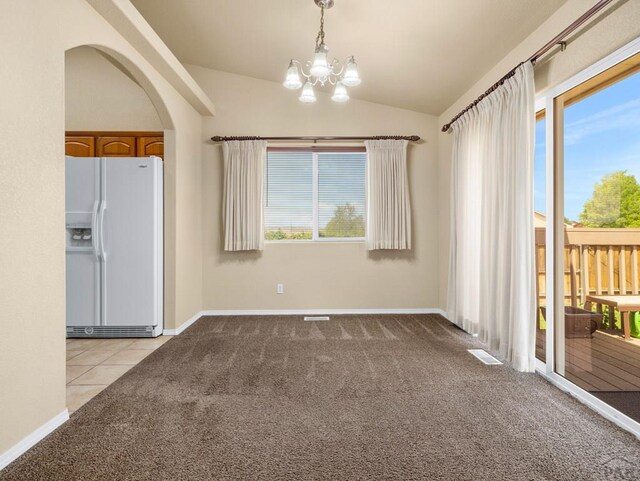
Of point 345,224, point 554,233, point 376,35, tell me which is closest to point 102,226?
point 345,224

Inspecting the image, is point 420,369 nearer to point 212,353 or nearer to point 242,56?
point 212,353

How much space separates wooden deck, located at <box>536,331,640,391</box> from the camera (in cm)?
224

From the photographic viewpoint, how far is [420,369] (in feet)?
9.60

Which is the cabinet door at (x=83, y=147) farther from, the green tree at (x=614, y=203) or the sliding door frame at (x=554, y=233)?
the green tree at (x=614, y=203)

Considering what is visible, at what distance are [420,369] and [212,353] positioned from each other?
1.75 meters

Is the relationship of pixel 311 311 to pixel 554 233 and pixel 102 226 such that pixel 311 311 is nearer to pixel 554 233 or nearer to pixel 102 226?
pixel 102 226

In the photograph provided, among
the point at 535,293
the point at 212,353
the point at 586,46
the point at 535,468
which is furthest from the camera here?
the point at 212,353

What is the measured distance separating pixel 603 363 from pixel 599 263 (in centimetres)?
65

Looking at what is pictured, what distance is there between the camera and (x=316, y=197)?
16.5 feet

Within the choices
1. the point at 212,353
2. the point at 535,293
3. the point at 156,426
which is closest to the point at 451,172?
the point at 535,293

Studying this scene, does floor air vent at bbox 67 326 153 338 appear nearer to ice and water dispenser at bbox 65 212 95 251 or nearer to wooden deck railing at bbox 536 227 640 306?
ice and water dispenser at bbox 65 212 95 251

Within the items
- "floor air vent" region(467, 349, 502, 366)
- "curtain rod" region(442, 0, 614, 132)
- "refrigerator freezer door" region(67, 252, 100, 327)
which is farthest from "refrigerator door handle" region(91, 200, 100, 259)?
"curtain rod" region(442, 0, 614, 132)

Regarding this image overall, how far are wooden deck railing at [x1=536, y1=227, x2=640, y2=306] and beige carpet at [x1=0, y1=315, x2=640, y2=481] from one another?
27.4 inches

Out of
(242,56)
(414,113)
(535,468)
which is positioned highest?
(242,56)
